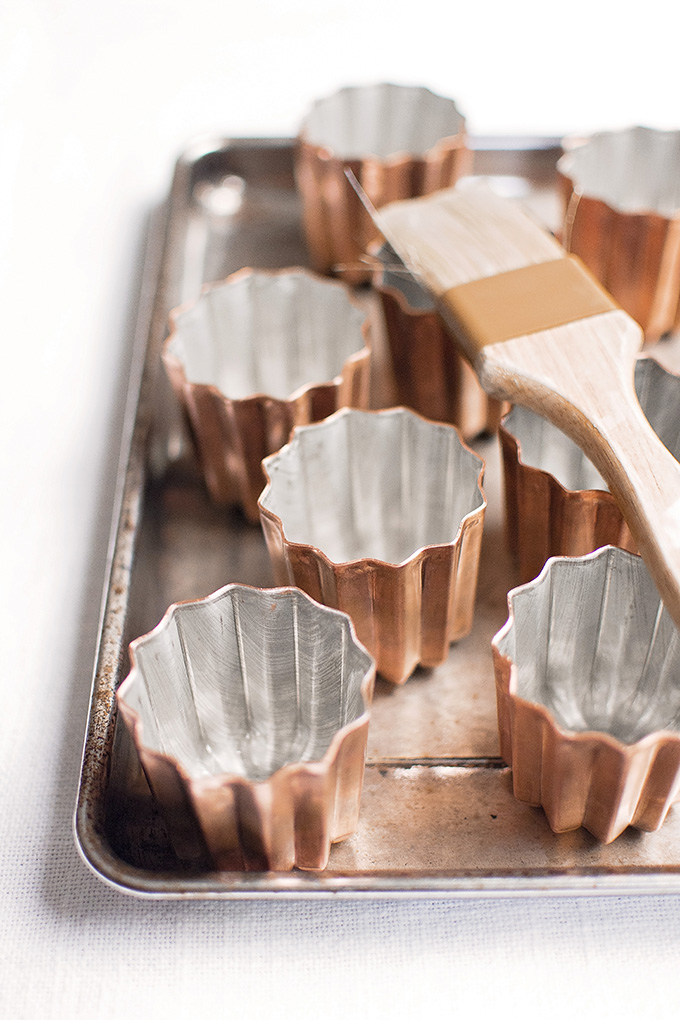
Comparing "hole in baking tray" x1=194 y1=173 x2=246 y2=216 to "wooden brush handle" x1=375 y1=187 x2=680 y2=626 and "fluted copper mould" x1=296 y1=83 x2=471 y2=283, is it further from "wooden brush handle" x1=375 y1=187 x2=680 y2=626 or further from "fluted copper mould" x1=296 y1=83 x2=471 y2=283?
"wooden brush handle" x1=375 y1=187 x2=680 y2=626

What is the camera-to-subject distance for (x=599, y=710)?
46 centimetres

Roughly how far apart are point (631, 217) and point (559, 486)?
21 cm

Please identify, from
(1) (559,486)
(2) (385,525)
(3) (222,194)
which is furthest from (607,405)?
(3) (222,194)

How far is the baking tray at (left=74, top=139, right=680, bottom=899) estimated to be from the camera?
0.38 m

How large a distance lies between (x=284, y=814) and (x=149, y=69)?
2.58 feet

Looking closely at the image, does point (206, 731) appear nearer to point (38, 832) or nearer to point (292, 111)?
point (38, 832)

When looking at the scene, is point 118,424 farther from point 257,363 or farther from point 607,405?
point 607,405

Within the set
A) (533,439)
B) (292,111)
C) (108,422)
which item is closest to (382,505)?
(533,439)

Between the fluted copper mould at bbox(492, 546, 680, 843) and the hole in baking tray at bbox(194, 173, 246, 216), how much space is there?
1.55 feet

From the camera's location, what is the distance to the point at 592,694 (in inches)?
18.1

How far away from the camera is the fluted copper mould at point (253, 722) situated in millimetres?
355

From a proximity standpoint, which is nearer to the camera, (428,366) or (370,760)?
(370,760)

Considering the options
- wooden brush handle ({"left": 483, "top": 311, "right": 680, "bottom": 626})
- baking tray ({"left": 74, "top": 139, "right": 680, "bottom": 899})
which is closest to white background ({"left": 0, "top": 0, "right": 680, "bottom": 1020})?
baking tray ({"left": 74, "top": 139, "right": 680, "bottom": 899})

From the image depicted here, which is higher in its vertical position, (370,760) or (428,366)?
(428,366)
